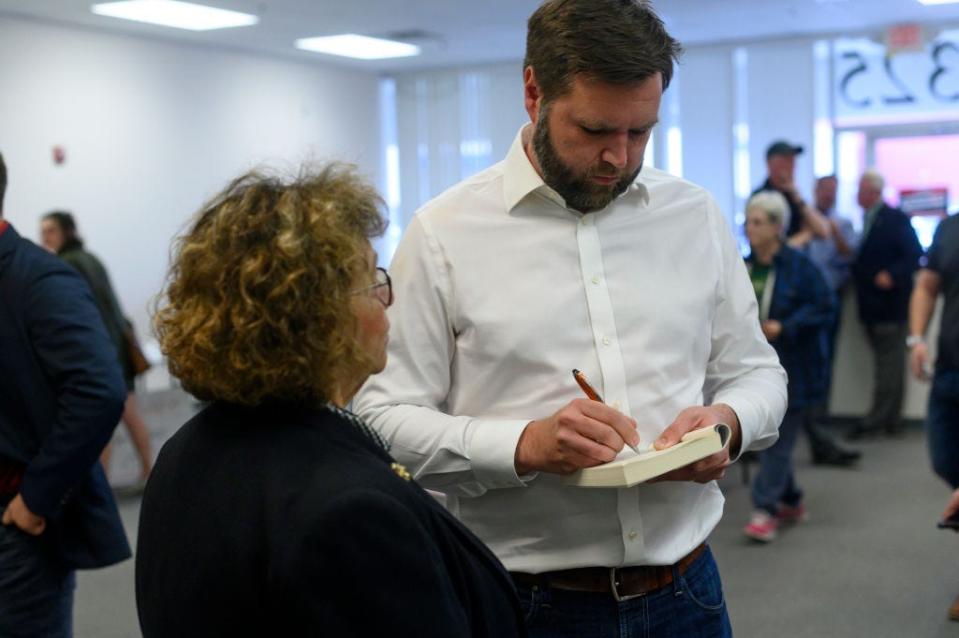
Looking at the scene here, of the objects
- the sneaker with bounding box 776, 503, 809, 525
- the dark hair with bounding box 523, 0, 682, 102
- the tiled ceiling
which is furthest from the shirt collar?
the tiled ceiling

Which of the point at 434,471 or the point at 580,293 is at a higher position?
the point at 580,293

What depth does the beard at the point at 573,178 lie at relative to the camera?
145 cm

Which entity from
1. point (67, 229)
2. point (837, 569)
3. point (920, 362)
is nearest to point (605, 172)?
point (920, 362)

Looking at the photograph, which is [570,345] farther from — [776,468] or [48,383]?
[776,468]

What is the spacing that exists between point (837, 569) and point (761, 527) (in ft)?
1.44

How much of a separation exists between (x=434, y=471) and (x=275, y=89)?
370 inches

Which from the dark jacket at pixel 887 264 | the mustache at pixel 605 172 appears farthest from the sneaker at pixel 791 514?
the mustache at pixel 605 172

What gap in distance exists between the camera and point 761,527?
16.0 ft

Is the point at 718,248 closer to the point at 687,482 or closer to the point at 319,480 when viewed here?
the point at 687,482

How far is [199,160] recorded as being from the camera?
946cm

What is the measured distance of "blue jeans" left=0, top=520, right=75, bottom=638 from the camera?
6.89ft

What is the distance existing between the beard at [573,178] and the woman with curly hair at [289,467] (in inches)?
16.8

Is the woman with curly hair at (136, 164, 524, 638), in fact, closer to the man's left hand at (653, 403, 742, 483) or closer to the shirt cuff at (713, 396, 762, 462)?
the man's left hand at (653, 403, 742, 483)

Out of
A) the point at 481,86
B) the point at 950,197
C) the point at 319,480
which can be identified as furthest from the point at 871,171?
the point at 319,480
